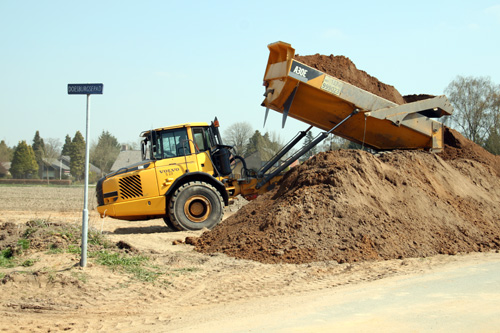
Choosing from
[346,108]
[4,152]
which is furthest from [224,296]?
[4,152]

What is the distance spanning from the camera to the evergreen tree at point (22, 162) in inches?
2753

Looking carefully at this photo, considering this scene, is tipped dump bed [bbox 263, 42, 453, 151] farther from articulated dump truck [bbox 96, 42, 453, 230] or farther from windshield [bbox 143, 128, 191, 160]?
windshield [bbox 143, 128, 191, 160]

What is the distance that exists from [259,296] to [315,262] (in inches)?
76.8

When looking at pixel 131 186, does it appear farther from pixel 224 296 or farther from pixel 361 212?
pixel 224 296

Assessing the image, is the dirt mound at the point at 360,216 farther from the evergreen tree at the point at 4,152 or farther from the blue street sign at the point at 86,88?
the evergreen tree at the point at 4,152

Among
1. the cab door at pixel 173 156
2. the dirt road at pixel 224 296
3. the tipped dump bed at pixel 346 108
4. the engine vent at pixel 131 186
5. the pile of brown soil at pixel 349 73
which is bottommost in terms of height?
the dirt road at pixel 224 296

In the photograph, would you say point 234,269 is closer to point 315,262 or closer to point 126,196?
point 315,262

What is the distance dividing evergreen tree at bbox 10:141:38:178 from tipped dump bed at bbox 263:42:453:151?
2621 inches

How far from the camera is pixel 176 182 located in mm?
11352

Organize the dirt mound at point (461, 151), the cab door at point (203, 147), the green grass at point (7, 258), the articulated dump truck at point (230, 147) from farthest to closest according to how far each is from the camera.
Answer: the dirt mound at point (461, 151) < the cab door at point (203, 147) < the articulated dump truck at point (230, 147) < the green grass at point (7, 258)

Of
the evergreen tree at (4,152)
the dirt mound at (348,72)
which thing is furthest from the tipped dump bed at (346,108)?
the evergreen tree at (4,152)

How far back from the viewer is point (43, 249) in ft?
25.3

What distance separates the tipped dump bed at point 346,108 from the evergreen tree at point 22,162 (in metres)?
66.6

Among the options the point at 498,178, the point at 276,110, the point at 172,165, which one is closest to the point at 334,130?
the point at 276,110
